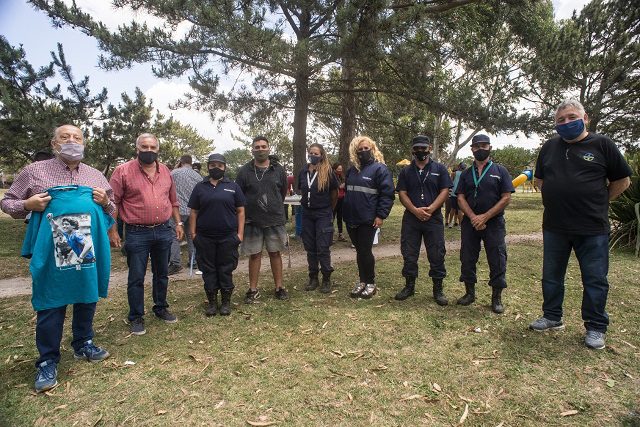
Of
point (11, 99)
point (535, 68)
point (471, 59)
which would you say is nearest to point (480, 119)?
point (471, 59)

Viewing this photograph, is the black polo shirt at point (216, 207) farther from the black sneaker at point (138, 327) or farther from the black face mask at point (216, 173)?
the black sneaker at point (138, 327)

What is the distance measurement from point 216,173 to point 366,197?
182 cm

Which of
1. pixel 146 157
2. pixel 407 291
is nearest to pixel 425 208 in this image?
pixel 407 291

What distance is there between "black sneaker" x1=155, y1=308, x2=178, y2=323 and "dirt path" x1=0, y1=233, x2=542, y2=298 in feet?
6.15

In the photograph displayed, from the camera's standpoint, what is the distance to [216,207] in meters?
4.52

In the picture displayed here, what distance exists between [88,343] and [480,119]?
8431 mm

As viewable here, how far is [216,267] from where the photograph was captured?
4.70 metres

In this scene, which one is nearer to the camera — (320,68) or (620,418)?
(620,418)

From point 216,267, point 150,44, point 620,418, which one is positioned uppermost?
point 150,44

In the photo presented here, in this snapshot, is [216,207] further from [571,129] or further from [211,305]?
[571,129]

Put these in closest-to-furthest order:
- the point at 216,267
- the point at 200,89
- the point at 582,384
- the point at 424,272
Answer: the point at 582,384 < the point at 216,267 < the point at 424,272 < the point at 200,89

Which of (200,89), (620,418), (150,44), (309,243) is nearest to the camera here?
(620,418)

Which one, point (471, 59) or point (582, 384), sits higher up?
point (471, 59)

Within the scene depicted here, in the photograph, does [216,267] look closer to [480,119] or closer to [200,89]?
[200,89]
